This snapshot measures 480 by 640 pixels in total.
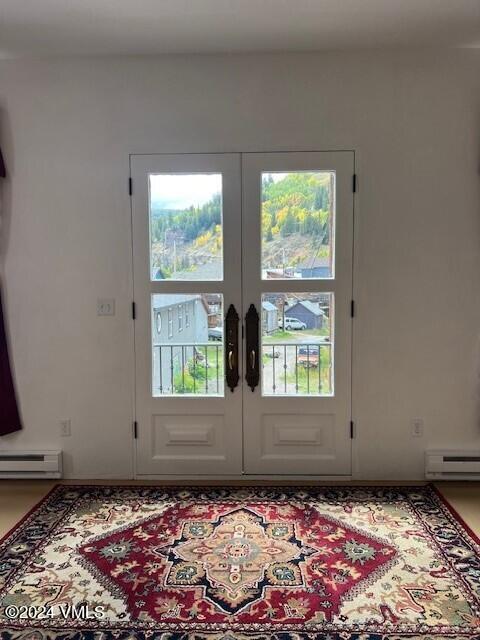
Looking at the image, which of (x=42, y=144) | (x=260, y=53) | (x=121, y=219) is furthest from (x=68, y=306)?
(x=260, y=53)

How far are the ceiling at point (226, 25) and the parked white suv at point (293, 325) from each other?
1.67 metres

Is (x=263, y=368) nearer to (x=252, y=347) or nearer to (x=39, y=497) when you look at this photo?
(x=252, y=347)

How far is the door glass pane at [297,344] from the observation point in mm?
3223

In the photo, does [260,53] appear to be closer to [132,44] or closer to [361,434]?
[132,44]

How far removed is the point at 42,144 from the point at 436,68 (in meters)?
2.51

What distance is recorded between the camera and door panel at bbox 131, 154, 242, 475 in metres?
3.18

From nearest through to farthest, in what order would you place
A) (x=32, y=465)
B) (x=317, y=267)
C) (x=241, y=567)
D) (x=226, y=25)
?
(x=241, y=567), (x=226, y=25), (x=317, y=267), (x=32, y=465)

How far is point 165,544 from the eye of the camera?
2498 millimetres

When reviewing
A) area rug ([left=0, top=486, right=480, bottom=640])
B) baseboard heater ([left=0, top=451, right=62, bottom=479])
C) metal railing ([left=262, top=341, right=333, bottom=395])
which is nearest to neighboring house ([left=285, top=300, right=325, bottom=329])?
metal railing ([left=262, top=341, right=333, bottom=395])

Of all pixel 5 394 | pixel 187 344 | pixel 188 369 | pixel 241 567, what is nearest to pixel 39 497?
pixel 5 394

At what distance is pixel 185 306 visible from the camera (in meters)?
3.26

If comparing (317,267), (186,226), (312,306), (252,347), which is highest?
(186,226)

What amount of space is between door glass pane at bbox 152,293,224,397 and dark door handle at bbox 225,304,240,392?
5 centimetres

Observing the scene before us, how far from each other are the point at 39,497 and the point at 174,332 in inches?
51.7
